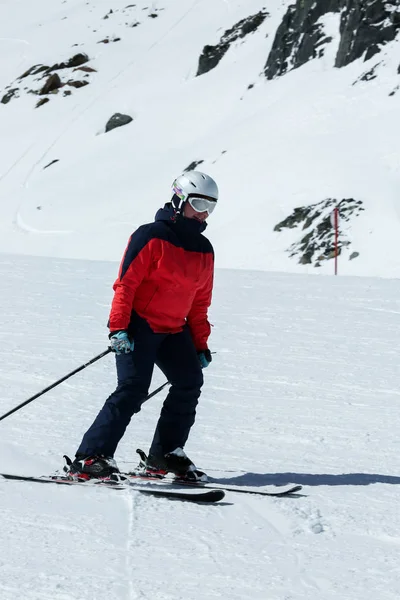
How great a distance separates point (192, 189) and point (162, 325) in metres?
0.69

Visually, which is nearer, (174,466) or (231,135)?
(174,466)

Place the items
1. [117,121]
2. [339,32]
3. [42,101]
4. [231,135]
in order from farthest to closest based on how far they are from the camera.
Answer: [42,101] → [117,121] → [339,32] → [231,135]

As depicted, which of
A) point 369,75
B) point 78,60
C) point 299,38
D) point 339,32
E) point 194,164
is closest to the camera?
point 369,75

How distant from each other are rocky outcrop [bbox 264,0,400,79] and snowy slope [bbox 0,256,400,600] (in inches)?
1102

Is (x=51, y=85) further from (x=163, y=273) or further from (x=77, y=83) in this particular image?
(x=163, y=273)

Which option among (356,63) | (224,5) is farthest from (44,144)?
(224,5)

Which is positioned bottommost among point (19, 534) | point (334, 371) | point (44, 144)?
point (44, 144)

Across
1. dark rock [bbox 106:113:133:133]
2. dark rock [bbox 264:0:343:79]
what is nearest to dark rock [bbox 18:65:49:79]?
dark rock [bbox 106:113:133:133]

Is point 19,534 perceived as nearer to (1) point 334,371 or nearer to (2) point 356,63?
(1) point 334,371

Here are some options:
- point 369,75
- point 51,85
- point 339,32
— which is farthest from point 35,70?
point 369,75

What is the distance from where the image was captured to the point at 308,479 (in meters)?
4.25

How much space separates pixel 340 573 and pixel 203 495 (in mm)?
883

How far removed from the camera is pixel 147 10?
69.8 meters

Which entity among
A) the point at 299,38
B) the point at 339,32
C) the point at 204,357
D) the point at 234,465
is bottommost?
the point at 299,38
